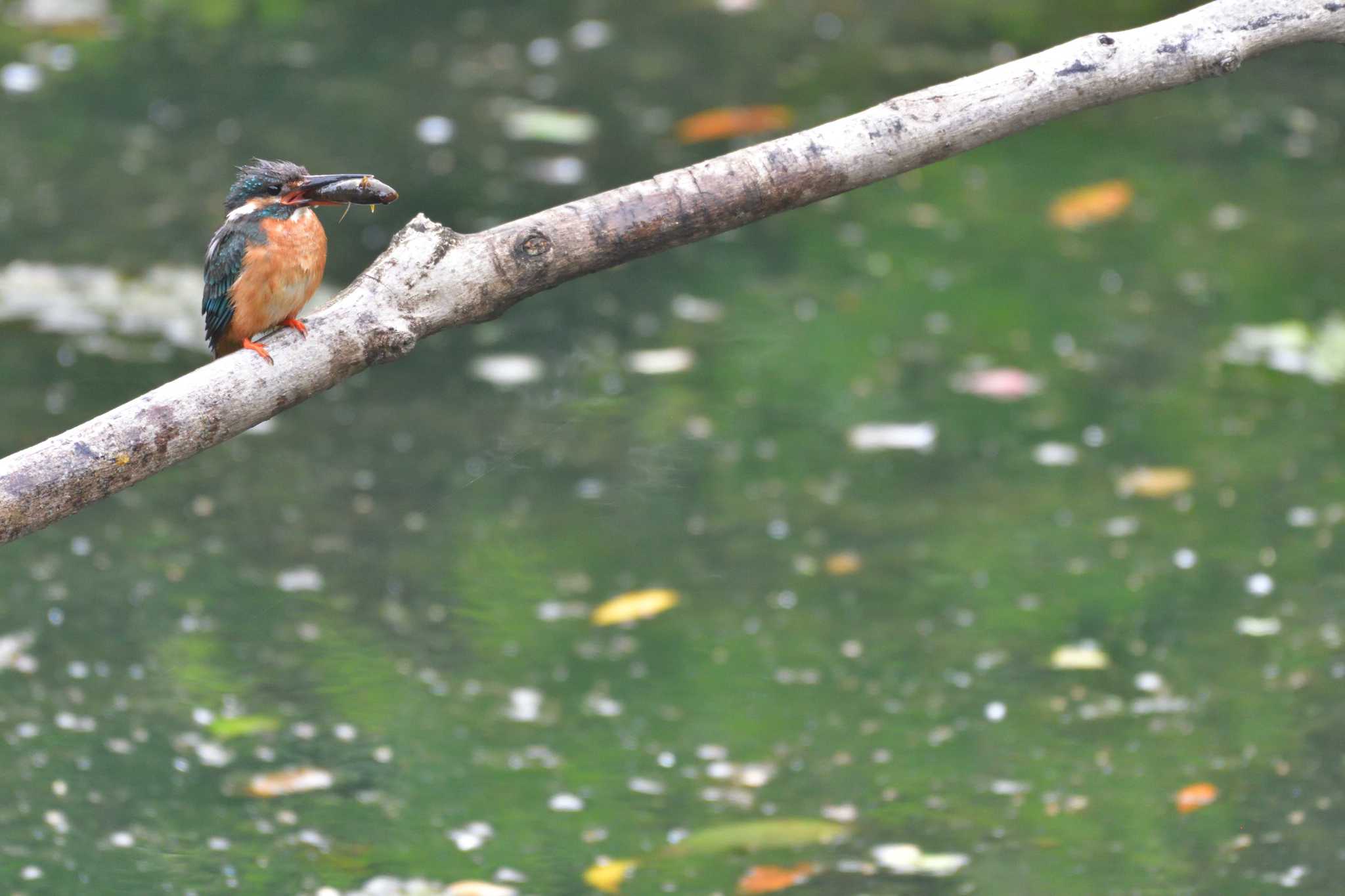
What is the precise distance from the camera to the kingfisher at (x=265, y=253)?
214cm

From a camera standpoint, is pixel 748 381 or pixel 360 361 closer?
pixel 360 361

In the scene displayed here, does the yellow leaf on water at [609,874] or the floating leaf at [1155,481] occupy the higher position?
the floating leaf at [1155,481]

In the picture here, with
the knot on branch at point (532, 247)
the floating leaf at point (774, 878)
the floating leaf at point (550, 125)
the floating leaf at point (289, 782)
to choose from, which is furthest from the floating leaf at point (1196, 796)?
the floating leaf at point (550, 125)

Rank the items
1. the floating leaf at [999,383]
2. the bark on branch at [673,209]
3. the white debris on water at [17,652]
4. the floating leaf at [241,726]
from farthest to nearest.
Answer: the floating leaf at [999,383], the white debris on water at [17,652], the floating leaf at [241,726], the bark on branch at [673,209]

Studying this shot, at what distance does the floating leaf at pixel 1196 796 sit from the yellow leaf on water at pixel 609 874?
0.92 meters

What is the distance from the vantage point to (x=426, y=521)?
360 centimetres

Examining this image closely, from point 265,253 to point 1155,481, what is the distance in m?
2.23

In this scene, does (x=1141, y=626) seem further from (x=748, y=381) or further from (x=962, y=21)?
(x=962, y=21)

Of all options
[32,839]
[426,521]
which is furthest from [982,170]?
[32,839]

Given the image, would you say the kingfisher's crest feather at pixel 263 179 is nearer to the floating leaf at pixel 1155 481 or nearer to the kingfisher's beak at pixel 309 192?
the kingfisher's beak at pixel 309 192

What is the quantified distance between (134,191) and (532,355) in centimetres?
133

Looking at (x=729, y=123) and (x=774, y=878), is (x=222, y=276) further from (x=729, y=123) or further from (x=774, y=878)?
(x=729, y=123)

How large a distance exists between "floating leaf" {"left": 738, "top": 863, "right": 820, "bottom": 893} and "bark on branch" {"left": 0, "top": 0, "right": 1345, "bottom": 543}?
1087 mm

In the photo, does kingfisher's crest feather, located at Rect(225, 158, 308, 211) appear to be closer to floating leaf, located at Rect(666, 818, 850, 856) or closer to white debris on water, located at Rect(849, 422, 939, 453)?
floating leaf, located at Rect(666, 818, 850, 856)
